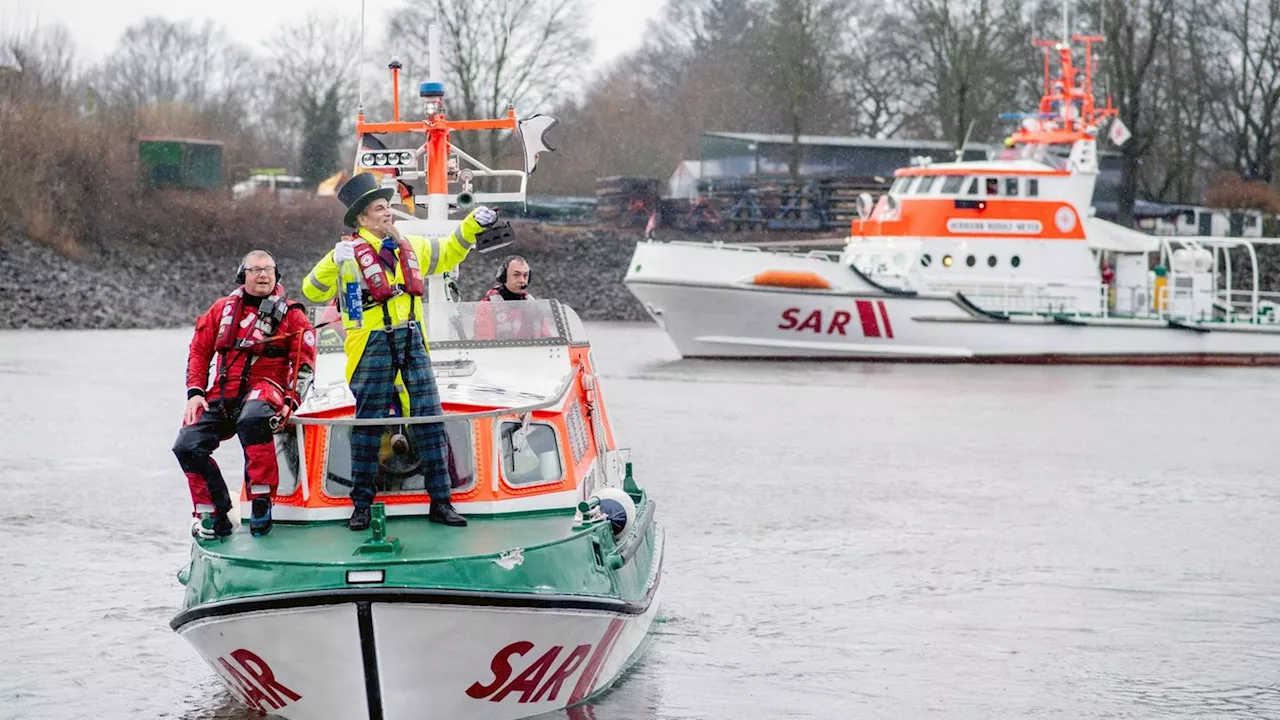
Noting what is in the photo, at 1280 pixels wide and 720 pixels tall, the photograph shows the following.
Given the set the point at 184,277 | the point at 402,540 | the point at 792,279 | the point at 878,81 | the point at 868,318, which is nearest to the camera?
the point at 402,540

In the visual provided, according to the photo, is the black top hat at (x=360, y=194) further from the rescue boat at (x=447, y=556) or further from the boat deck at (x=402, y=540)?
the boat deck at (x=402, y=540)

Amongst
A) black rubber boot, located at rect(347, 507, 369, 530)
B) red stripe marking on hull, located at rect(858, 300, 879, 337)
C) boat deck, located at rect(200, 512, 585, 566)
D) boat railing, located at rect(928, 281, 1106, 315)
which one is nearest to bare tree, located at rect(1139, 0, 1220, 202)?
boat railing, located at rect(928, 281, 1106, 315)

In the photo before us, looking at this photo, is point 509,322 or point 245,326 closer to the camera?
point 245,326

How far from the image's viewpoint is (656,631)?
464 inches

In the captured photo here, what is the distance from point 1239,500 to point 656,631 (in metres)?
8.73

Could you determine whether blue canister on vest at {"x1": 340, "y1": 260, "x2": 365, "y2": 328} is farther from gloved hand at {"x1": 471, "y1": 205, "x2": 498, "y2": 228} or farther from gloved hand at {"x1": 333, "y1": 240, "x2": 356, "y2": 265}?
gloved hand at {"x1": 471, "y1": 205, "x2": 498, "y2": 228}

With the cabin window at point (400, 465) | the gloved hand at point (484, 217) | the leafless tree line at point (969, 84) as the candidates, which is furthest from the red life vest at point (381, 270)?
the leafless tree line at point (969, 84)

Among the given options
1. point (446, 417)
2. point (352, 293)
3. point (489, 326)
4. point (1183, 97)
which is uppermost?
point (1183, 97)

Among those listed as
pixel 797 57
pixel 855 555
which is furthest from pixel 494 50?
pixel 855 555

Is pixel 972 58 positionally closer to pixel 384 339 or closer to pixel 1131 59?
pixel 1131 59

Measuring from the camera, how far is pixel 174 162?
4853 centimetres

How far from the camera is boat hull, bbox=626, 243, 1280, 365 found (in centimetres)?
3284

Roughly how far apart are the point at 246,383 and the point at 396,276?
3.05 feet

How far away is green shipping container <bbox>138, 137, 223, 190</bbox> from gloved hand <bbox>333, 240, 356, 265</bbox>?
4069 centimetres
